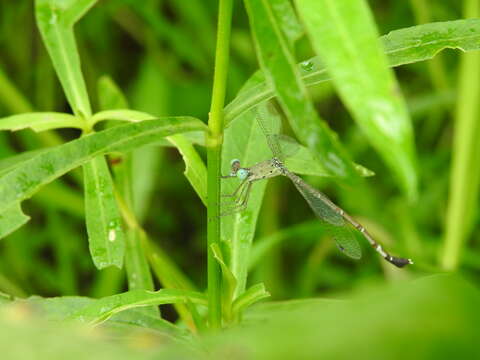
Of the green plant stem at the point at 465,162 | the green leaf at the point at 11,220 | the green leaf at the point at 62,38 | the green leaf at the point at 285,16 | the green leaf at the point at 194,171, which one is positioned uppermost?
the green leaf at the point at 62,38

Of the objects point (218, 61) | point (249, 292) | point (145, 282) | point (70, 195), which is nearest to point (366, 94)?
point (218, 61)

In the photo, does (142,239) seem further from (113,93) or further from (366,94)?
(366,94)

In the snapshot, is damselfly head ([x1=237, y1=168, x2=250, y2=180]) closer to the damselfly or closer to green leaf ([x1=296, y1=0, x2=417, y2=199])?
the damselfly

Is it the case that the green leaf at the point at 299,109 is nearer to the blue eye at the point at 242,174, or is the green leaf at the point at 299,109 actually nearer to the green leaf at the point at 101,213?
the green leaf at the point at 101,213

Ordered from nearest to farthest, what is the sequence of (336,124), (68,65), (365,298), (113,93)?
(365,298), (68,65), (113,93), (336,124)

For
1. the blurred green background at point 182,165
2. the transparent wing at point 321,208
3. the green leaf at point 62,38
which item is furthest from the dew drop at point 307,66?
the blurred green background at point 182,165

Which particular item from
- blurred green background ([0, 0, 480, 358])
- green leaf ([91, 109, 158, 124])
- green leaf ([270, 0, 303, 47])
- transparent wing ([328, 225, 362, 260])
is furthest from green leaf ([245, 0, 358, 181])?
blurred green background ([0, 0, 480, 358])

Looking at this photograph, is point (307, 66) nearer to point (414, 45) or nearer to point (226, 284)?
point (414, 45)
